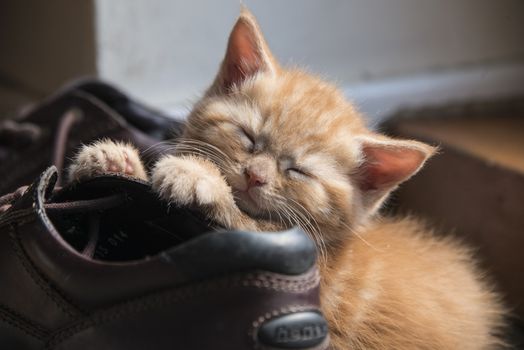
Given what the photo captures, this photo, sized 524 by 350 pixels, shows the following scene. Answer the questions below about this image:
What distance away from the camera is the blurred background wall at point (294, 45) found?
134 centimetres

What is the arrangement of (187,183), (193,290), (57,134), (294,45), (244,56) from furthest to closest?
(294,45) < (57,134) < (244,56) < (187,183) < (193,290)

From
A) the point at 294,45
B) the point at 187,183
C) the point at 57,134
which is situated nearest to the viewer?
the point at 187,183

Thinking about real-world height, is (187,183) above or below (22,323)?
above

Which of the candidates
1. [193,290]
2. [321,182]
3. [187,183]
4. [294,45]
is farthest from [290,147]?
[294,45]

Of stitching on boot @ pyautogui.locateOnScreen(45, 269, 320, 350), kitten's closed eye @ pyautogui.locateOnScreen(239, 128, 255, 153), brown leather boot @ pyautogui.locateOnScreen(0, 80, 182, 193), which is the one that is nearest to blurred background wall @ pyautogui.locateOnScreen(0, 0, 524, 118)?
brown leather boot @ pyautogui.locateOnScreen(0, 80, 182, 193)

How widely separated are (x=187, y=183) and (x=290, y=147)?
0.17 m

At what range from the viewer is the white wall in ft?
4.33

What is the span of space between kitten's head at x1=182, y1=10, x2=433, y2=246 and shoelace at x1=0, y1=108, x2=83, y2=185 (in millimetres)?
254

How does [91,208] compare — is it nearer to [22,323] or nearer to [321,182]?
[22,323]

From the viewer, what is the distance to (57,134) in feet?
3.26

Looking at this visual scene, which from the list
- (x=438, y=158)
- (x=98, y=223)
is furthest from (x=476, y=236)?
(x=98, y=223)

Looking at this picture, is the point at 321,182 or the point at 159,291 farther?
the point at 321,182

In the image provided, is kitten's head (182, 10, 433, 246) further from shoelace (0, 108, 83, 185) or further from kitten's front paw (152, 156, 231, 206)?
shoelace (0, 108, 83, 185)

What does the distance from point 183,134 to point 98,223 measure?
245mm
